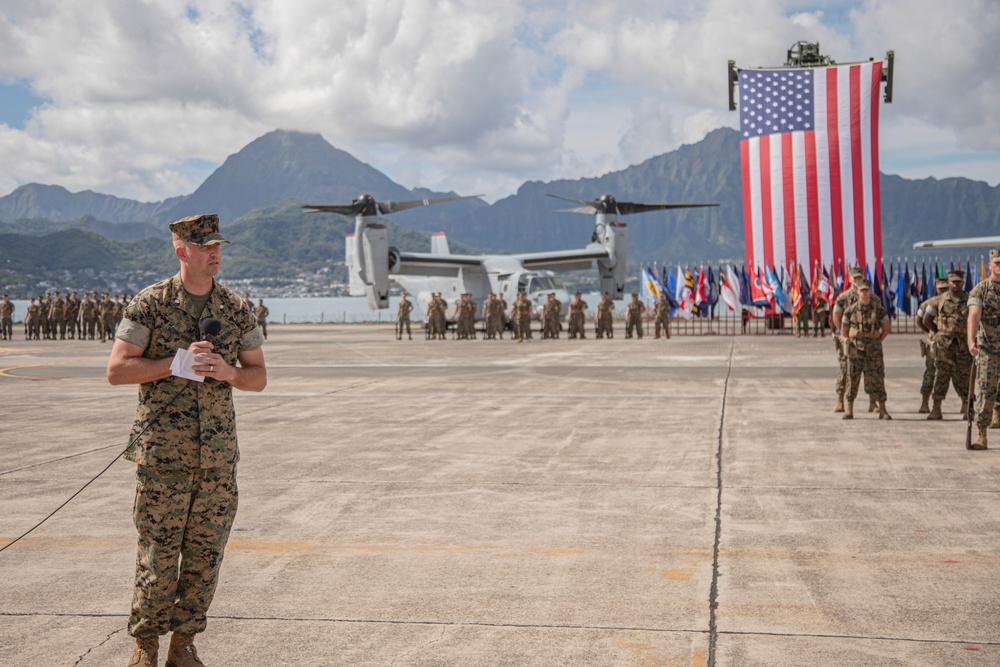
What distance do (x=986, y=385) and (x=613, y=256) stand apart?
98.0 feet

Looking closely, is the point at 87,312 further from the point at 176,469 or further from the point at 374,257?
the point at 176,469

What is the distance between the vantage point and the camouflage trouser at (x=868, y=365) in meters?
10.5

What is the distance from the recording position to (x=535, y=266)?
39875 mm

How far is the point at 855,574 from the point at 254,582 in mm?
3008

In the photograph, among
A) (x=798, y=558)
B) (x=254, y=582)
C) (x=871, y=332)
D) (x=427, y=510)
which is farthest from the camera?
(x=871, y=332)

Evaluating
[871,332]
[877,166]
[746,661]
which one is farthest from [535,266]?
[746,661]

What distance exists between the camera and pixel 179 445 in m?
3.55

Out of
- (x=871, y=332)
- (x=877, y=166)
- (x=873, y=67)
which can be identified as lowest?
(x=871, y=332)

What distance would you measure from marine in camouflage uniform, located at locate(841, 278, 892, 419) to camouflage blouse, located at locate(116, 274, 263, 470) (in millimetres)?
8341

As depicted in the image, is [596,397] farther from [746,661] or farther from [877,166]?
[877,166]

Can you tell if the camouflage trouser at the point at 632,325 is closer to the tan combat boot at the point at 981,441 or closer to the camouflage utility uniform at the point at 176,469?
the tan combat boot at the point at 981,441

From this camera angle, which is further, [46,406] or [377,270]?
[377,270]

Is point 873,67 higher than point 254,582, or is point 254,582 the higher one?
point 873,67

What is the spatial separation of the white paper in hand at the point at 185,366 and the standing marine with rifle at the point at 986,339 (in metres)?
7.22
